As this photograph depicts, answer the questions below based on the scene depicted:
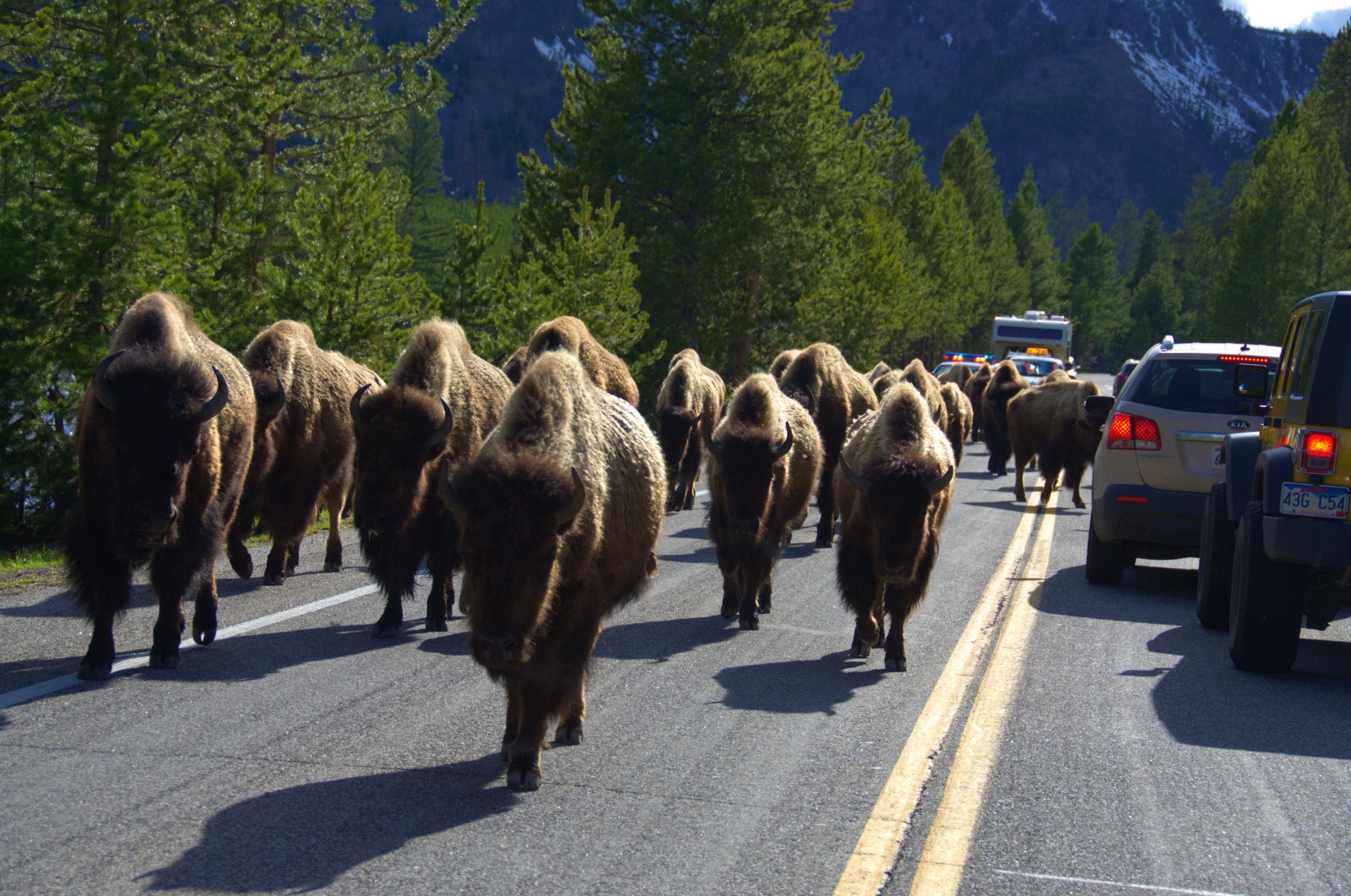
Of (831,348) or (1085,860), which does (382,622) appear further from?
(831,348)

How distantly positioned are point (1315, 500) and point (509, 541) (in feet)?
14.6

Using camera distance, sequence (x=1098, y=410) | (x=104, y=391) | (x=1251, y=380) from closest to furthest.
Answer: (x=104, y=391)
(x=1251, y=380)
(x=1098, y=410)

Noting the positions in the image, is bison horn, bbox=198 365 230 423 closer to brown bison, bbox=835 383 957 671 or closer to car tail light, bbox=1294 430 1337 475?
A: brown bison, bbox=835 383 957 671

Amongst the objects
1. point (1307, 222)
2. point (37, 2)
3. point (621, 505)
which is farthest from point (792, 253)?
point (1307, 222)

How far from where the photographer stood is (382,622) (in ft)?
25.2

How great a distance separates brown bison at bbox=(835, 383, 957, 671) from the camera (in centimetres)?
730

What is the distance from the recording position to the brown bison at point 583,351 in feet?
37.1

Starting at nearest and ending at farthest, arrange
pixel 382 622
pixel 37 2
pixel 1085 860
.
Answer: pixel 1085 860, pixel 382 622, pixel 37 2

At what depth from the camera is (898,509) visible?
7316mm

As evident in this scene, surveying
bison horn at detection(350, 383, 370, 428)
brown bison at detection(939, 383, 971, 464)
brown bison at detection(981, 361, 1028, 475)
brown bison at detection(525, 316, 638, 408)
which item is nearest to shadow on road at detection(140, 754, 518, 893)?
bison horn at detection(350, 383, 370, 428)

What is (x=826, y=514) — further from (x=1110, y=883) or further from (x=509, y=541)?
(x=1110, y=883)

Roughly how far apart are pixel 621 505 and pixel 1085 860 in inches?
101

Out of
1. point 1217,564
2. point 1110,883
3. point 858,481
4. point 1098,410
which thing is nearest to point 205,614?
point 858,481

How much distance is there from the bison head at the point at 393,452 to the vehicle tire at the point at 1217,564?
5.26 metres
